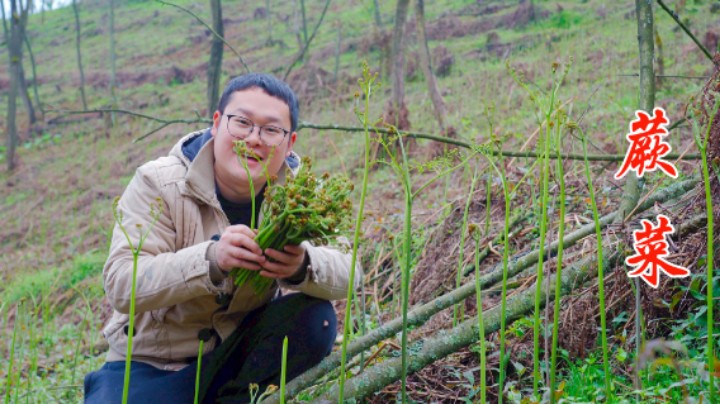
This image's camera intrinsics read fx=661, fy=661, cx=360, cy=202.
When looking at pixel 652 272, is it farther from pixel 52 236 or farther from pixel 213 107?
pixel 52 236

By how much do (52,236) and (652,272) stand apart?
367 inches

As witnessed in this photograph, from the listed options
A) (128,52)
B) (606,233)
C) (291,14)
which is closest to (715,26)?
(606,233)

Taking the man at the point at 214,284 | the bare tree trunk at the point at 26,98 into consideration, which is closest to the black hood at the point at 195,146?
the man at the point at 214,284

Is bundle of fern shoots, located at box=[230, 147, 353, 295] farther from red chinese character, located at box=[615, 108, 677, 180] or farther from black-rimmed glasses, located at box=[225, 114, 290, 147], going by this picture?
red chinese character, located at box=[615, 108, 677, 180]

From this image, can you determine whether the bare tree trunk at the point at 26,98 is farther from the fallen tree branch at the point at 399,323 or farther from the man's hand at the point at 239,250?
the man's hand at the point at 239,250

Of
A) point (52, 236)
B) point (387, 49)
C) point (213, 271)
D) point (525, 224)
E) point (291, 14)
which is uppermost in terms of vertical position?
point (291, 14)

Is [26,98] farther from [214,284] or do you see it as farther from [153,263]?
[214,284]

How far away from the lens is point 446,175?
17.5 ft

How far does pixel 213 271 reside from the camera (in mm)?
1837

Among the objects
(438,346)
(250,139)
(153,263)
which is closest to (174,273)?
(153,263)

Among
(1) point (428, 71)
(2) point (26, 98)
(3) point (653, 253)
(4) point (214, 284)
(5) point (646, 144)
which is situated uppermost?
(2) point (26, 98)

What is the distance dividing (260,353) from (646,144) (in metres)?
1.41

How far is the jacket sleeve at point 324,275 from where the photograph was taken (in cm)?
200

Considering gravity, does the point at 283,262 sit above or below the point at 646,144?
below
